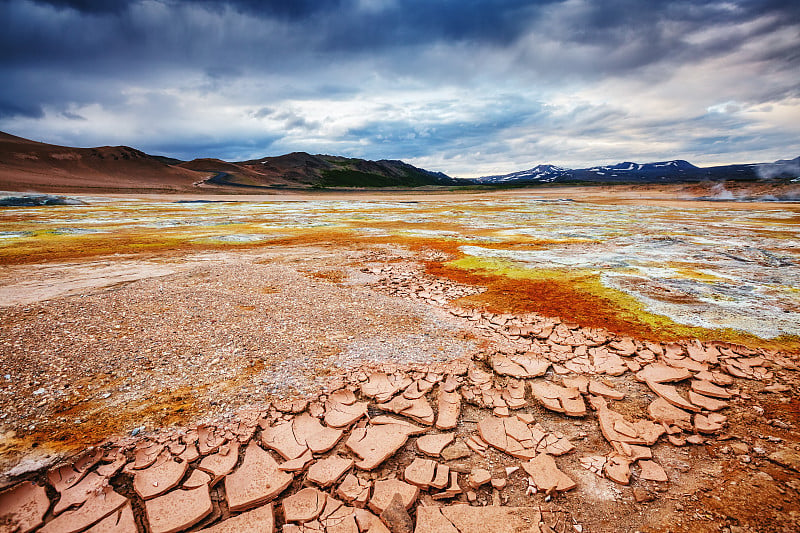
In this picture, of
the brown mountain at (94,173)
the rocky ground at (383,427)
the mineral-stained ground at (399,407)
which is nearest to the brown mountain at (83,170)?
the brown mountain at (94,173)

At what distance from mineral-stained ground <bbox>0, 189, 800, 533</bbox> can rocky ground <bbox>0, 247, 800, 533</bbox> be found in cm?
3

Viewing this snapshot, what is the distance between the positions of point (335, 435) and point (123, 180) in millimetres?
152272

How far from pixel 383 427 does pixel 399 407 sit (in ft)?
1.58

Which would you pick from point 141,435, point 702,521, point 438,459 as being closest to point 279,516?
point 438,459

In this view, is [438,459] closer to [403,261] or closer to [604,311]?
[604,311]

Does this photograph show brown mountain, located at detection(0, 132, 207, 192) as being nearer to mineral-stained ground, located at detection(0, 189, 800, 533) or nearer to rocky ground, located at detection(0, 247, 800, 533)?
mineral-stained ground, located at detection(0, 189, 800, 533)

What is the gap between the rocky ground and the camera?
3.62 m

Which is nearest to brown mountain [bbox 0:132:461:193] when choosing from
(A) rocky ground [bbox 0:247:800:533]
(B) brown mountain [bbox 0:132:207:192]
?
(B) brown mountain [bbox 0:132:207:192]

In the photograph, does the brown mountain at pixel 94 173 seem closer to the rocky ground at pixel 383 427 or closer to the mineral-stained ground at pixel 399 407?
the mineral-stained ground at pixel 399 407

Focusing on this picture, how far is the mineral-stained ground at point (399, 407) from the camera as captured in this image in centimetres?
366

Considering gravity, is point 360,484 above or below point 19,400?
below

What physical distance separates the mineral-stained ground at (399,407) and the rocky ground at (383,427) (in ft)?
0.09

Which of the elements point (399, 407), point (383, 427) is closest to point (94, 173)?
point (399, 407)

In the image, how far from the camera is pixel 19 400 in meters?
5.14
